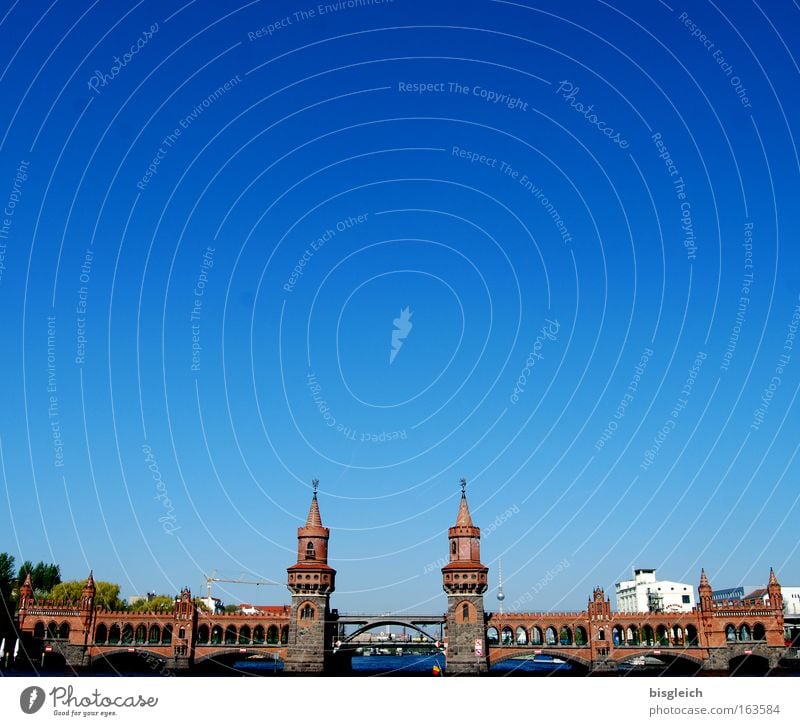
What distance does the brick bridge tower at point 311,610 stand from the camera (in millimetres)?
109312

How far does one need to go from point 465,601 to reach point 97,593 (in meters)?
72.1

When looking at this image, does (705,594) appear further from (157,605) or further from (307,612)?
(157,605)

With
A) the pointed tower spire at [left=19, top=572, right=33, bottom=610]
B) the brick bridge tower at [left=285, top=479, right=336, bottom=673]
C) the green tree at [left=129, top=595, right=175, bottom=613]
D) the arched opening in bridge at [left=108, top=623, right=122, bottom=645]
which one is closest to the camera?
the brick bridge tower at [left=285, top=479, right=336, bottom=673]

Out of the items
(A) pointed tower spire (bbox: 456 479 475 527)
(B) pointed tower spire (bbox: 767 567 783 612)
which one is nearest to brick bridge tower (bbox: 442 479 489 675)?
(A) pointed tower spire (bbox: 456 479 475 527)

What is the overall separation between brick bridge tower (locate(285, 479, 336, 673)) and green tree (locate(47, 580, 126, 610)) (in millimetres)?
42666

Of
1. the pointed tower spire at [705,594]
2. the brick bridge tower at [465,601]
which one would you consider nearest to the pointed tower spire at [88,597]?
the brick bridge tower at [465,601]

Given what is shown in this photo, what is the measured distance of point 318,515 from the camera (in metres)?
121

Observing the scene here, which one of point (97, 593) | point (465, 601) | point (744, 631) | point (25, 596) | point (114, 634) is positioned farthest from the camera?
point (97, 593)

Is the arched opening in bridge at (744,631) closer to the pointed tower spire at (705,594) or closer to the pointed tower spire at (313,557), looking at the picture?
the pointed tower spire at (705,594)

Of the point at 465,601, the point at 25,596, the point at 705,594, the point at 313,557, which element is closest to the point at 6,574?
the point at 25,596

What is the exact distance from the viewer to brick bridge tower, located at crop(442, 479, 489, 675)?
4178 inches

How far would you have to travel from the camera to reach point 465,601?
10981cm

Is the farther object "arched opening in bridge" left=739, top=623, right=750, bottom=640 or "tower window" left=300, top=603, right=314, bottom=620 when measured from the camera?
"tower window" left=300, top=603, right=314, bottom=620

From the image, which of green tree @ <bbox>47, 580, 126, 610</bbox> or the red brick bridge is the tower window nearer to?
the red brick bridge
